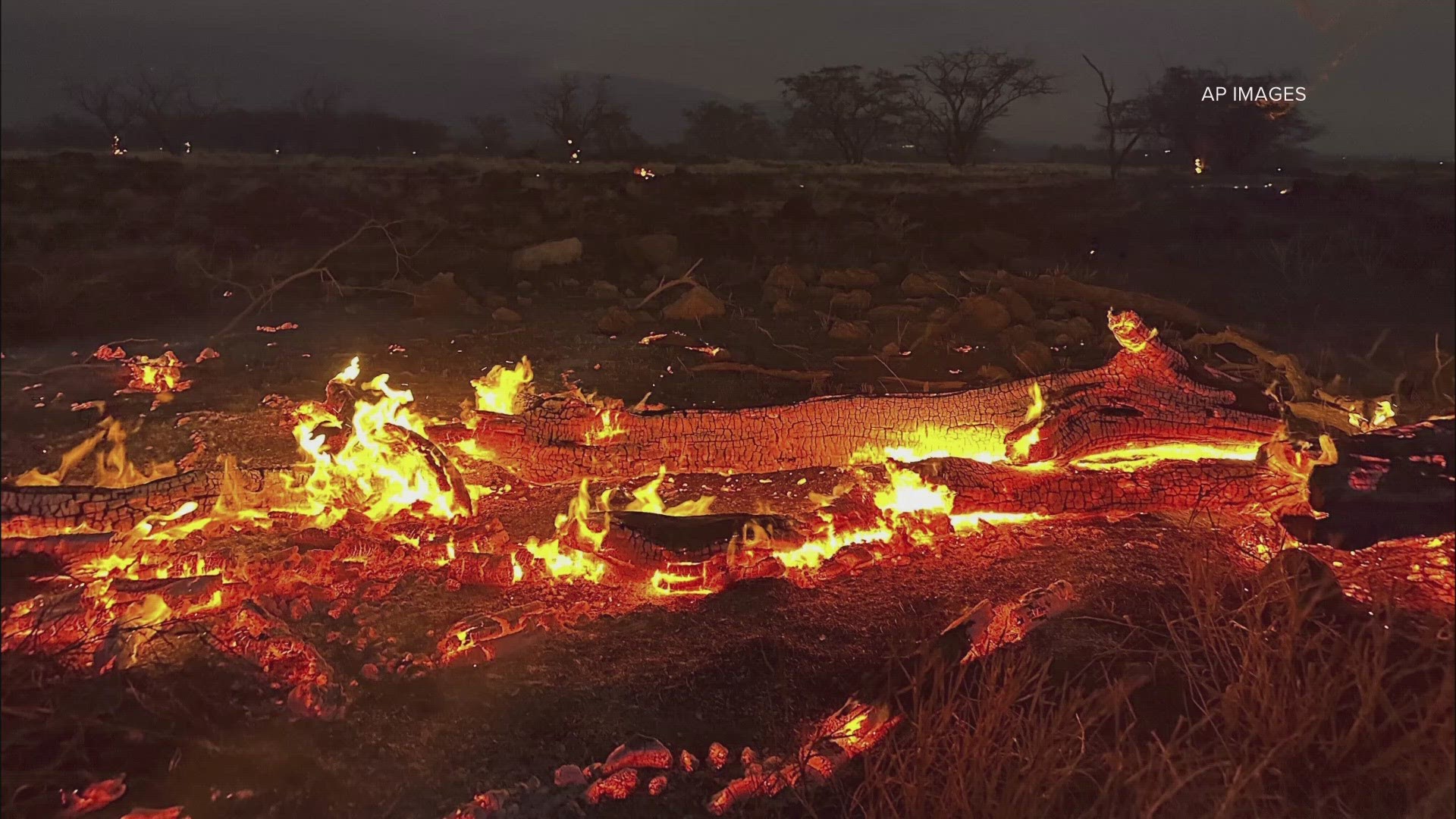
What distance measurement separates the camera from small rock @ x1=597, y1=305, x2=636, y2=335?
854cm

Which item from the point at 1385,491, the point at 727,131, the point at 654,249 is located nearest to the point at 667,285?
the point at 654,249

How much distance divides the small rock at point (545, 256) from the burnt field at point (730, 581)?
5.02 meters

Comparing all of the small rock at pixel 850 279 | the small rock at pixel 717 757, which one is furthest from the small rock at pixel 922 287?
the small rock at pixel 717 757

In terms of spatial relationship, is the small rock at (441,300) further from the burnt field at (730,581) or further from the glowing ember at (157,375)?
the glowing ember at (157,375)

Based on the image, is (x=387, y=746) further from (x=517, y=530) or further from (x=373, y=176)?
(x=373, y=176)

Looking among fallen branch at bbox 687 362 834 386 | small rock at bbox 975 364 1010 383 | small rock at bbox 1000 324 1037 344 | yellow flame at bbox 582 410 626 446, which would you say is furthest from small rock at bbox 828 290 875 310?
yellow flame at bbox 582 410 626 446

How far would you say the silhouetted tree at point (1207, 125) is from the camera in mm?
24438

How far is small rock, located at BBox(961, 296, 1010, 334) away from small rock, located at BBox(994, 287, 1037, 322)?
20cm

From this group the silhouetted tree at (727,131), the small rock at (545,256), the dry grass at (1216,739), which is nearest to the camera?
A: the dry grass at (1216,739)

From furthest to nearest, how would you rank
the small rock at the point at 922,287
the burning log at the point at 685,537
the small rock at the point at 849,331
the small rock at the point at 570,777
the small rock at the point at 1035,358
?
the small rock at the point at 922,287, the small rock at the point at 849,331, the small rock at the point at 1035,358, the burning log at the point at 685,537, the small rock at the point at 570,777

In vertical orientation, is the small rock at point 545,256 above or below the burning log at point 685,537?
above

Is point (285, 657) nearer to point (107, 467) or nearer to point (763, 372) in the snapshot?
point (107, 467)

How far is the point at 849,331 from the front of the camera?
8297mm

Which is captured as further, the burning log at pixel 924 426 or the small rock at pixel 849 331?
the small rock at pixel 849 331
